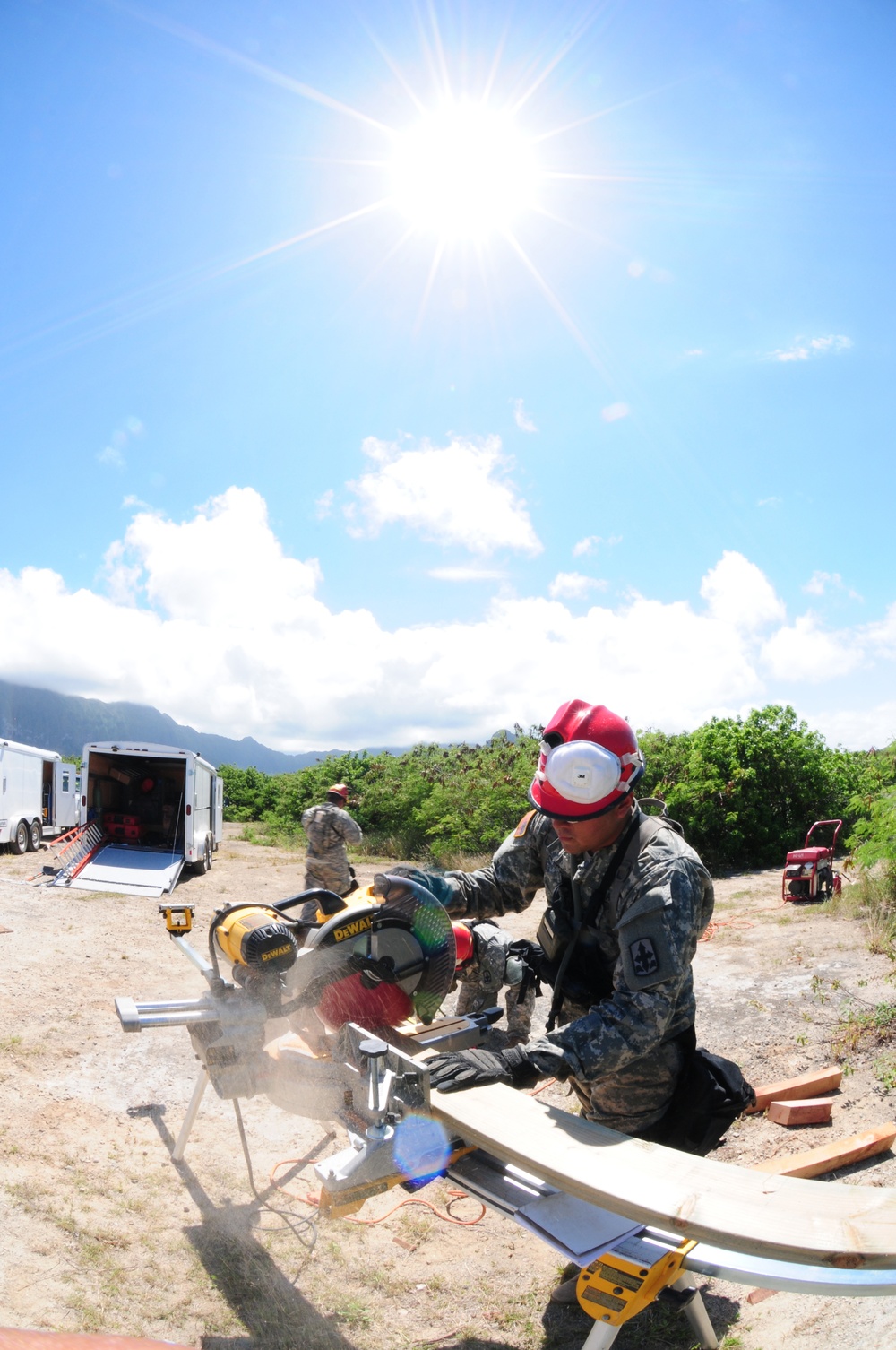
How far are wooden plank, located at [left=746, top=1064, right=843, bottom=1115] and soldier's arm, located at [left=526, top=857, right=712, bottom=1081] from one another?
2.52 m

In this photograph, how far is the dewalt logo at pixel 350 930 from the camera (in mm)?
2928

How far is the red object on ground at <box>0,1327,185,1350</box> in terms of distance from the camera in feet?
Result: 2.77

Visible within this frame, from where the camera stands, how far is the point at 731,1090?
9.23 ft

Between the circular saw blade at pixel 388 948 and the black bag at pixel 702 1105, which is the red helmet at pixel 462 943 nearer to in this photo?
the circular saw blade at pixel 388 948

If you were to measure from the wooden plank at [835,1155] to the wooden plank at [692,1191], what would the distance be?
1670mm

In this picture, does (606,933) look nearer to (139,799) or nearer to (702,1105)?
(702,1105)

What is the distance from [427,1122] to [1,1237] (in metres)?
2.07

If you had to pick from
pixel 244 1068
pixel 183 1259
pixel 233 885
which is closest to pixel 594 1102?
pixel 244 1068

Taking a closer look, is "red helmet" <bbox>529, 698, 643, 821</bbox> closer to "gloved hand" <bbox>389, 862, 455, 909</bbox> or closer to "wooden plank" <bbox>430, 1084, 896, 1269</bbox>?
"gloved hand" <bbox>389, 862, 455, 909</bbox>

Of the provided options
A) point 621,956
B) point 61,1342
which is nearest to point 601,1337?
point 621,956

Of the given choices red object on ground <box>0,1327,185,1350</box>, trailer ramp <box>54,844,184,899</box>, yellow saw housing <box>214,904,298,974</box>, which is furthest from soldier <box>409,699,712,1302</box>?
trailer ramp <box>54,844,184,899</box>

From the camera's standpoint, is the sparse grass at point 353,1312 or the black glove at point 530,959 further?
the black glove at point 530,959

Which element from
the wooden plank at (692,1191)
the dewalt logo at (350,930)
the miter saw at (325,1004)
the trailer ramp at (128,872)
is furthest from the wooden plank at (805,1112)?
the trailer ramp at (128,872)

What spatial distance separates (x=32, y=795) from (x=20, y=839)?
1313mm
